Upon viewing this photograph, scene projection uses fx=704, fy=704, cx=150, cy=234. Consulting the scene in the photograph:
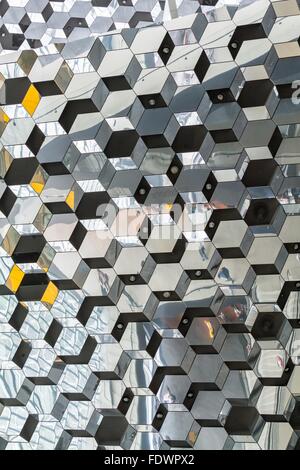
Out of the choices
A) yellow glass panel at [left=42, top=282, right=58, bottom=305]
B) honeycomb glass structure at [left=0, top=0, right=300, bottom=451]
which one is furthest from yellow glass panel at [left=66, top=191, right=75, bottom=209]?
yellow glass panel at [left=42, top=282, right=58, bottom=305]

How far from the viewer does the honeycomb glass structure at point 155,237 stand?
2090mm

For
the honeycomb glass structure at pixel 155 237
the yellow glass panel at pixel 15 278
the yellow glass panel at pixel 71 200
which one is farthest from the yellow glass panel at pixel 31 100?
the yellow glass panel at pixel 15 278

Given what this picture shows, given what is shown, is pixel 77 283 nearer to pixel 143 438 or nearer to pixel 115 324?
pixel 115 324

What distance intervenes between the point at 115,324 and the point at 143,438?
14.1 inches

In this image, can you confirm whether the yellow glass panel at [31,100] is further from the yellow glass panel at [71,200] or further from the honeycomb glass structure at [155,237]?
the yellow glass panel at [71,200]

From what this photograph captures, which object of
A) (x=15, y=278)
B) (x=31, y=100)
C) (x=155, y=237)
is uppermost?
(x=31, y=100)

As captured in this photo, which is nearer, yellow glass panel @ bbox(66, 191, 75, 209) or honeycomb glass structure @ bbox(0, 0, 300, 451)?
honeycomb glass structure @ bbox(0, 0, 300, 451)

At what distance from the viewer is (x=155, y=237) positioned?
85.2 inches

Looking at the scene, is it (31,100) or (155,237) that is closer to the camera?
(155,237)

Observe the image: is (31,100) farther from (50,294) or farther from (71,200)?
(50,294)

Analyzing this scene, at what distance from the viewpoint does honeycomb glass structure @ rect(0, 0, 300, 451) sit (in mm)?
2090

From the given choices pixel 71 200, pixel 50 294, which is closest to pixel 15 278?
pixel 50 294

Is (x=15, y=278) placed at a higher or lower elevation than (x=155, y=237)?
lower

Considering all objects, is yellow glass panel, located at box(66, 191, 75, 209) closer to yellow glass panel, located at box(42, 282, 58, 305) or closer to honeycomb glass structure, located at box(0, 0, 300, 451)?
honeycomb glass structure, located at box(0, 0, 300, 451)
